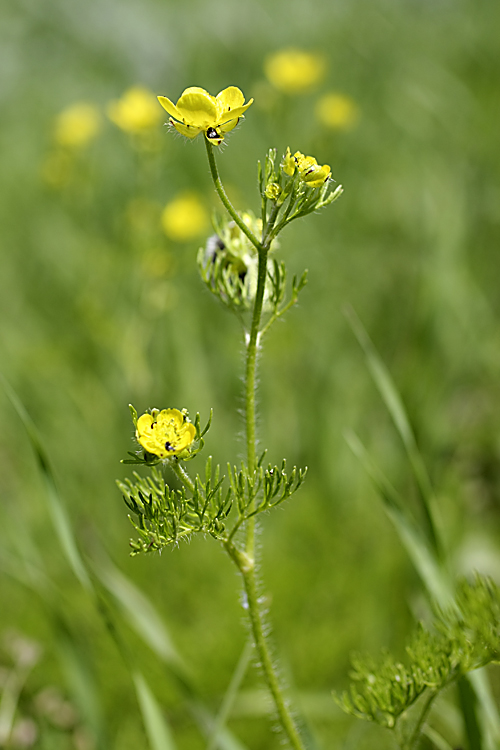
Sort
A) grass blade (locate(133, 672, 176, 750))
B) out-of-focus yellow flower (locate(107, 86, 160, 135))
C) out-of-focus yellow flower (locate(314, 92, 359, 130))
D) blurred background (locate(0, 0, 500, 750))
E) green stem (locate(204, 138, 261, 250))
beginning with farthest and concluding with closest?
1. out-of-focus yellow flower (locate(314, 92, 359, 130))
2. out-of-focus yellow flower (locate(107, 86, 160, 135))
3. blurred background (locate(0, 0, 500, 750))
4. grass blade (locate(133, 672, 176, 750))
5. green stem (locate(204, 138, 261, 250))

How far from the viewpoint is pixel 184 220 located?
8.11ft

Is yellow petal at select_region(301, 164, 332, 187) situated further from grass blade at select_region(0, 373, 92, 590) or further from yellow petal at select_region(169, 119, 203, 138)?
grass blade at select_region(0, 373, 92, 590)

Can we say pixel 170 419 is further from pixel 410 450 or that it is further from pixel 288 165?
pixel 410 450

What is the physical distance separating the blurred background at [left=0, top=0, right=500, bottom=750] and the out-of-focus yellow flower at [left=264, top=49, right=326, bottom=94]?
0.01m

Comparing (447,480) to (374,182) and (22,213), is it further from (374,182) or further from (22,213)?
(22,213)

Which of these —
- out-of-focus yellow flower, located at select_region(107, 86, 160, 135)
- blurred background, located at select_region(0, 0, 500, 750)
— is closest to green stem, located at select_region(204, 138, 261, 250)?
blurred background, located at select_region(0, 0, 500, 750)

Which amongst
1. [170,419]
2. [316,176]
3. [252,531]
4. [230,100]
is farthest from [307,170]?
[252,531]

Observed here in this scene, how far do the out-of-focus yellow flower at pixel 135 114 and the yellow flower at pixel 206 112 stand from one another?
70.2 inches

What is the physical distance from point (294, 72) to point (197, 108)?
7.69 feet

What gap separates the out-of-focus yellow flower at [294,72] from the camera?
9.18 feet

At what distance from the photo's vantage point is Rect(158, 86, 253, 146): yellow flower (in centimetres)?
73

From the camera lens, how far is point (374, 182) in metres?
3.54

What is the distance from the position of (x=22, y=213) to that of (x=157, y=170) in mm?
1611


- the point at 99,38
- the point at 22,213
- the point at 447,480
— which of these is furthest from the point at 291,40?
the point at 447,480
